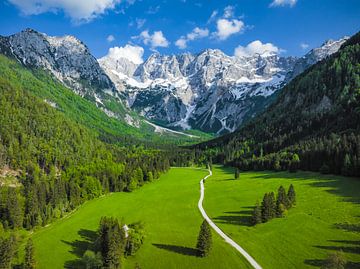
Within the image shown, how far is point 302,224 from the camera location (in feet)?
268

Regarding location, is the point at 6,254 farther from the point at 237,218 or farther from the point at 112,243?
the point at 237,218

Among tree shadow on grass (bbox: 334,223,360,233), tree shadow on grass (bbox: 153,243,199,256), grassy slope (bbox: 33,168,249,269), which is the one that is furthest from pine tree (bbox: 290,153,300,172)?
tree shadow on grass (bbox: 153,243,199,256)

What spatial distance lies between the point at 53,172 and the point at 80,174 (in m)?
15.5

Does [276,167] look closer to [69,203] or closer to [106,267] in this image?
[69,203]

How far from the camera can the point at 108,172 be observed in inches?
6855

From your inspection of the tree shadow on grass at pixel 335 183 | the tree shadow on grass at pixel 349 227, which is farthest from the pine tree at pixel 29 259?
the tree shadow on grass at pixel 335 183

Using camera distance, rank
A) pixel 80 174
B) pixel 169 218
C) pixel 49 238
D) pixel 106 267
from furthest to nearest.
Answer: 1. pixel 80 174
2. pixel 169 218
3. pixel 49 238
4. pixel 106 267

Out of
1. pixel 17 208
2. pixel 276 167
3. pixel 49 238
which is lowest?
pixel 49 238

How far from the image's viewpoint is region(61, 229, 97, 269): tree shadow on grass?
74669 mm

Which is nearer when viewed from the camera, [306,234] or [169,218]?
[306,234]

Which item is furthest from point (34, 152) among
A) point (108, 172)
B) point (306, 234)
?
point (306, 234)

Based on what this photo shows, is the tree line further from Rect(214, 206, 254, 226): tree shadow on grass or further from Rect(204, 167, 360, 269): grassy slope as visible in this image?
Rect(214, 206, 254, 226): tree shadow on grass

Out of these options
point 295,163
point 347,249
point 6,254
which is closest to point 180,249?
point 347,249

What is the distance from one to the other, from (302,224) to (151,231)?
131 ft
